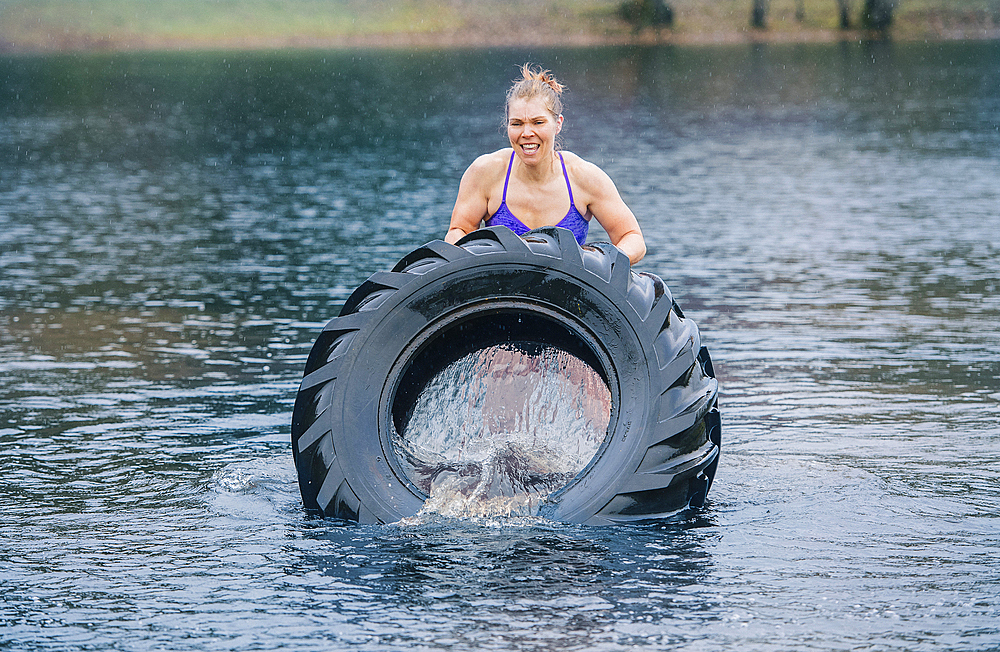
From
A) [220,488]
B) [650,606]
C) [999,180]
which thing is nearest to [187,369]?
[220,488]

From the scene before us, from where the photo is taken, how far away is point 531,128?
22.0 ft

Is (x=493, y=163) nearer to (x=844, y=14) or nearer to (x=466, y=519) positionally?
(x=466, y=519)

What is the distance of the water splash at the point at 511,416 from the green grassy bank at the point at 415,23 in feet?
261

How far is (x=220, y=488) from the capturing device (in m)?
6.77

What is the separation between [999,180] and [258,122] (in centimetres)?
2090

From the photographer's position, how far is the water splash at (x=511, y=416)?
6.52 meters

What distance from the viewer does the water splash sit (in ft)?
21.4

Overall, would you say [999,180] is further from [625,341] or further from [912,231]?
[625,341]

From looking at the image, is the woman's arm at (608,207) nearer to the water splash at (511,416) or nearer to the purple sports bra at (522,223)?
the purple sports bra at (522,223)

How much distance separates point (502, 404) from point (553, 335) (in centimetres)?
51

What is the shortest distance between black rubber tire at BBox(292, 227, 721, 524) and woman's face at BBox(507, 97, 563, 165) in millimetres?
483

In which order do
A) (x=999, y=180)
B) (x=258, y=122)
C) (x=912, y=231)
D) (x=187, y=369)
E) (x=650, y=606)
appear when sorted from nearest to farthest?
1. (x=650, y=606)
2. (x=187, y=369)
3. (x=912, y=231)
4. (x=999, y=180)
5. (x=258, y=122)

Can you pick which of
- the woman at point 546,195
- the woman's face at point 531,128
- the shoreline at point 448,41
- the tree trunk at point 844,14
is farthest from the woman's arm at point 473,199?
the tree trunk at point 844,14

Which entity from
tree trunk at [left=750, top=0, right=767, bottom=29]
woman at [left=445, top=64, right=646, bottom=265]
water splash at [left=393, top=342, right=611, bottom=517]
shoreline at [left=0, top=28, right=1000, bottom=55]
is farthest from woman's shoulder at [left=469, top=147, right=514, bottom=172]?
tree trunk at [left=750, top=0, right=767, bottom=29]
